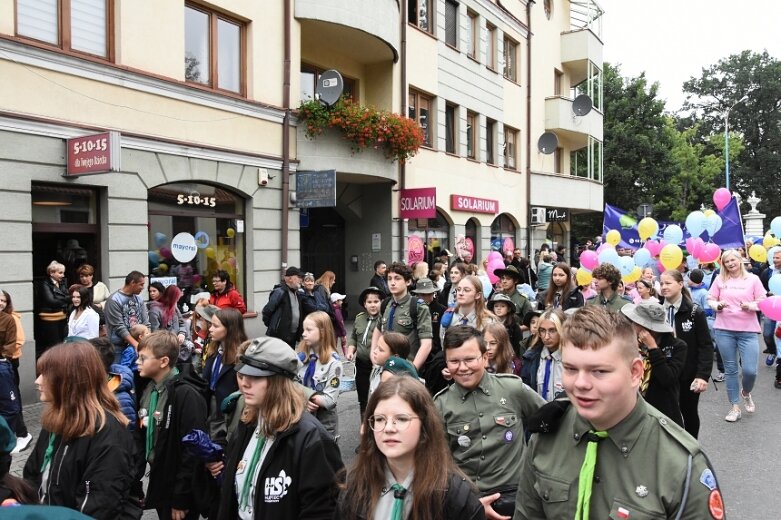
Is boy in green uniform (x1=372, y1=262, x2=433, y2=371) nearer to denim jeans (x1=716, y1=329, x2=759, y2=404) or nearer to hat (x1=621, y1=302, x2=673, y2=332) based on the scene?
hat (x1=621, y1=302, x2=673, y2=332)

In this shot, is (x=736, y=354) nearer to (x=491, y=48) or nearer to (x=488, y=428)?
(x=488, y=428)

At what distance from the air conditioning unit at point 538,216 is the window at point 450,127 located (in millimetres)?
5598

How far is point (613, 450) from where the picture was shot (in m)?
1.87

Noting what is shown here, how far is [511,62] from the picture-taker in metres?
22.9

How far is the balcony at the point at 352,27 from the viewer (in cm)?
1297

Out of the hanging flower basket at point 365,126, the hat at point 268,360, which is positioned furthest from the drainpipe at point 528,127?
the hat at point 268,360

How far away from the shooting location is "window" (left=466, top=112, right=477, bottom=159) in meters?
→ 20.2

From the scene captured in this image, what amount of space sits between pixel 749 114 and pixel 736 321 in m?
55.0

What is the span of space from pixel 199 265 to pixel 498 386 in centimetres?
905

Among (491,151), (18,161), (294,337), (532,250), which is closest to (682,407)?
(294,337)

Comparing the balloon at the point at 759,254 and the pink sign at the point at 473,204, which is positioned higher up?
the pink sign at the point at 473,204

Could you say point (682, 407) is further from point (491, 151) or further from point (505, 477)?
point (491, 151)

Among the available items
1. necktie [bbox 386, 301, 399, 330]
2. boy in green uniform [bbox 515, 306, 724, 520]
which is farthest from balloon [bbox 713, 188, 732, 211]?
boy in green uniform [bbox 515, 306, 724, 520]

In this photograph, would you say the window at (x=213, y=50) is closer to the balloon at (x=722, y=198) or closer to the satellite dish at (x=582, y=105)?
the balloon at (x=722, y=198)
